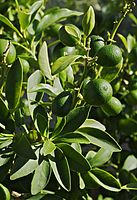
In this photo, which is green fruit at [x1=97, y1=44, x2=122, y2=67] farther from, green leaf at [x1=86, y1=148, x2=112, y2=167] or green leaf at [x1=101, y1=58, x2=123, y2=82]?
green leaf at [x1=86, y1=148, x2=112, y2=167]

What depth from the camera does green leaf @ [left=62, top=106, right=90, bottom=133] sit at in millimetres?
674

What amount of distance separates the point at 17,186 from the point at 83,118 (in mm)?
176

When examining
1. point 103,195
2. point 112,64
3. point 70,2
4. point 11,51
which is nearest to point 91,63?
point 112,64

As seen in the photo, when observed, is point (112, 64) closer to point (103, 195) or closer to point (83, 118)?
point (83, 118)

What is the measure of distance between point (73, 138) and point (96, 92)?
0.27 feet

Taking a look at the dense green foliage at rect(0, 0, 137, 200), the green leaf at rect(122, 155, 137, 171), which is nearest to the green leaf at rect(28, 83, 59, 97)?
the dense green foliage at rect(0, 0, 137, 200)

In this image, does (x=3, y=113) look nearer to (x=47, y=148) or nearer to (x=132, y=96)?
(x=47, y=148)

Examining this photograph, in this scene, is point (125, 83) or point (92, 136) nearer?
point (92, 136)

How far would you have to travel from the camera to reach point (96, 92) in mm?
637

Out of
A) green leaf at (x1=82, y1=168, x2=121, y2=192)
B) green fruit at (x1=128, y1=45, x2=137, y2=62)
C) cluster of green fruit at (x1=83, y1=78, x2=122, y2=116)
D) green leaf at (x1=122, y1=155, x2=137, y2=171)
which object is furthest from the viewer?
green leaf at (x1=122, y1=155, x2=137, y2=171)

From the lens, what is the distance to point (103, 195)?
1.01 m

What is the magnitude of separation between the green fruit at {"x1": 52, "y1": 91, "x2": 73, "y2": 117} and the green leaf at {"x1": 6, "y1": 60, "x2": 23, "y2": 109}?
6 centimetres

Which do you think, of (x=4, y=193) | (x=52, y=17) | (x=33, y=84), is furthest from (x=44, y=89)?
(x=52, y=17)

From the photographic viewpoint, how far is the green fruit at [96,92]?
0.64 meters
